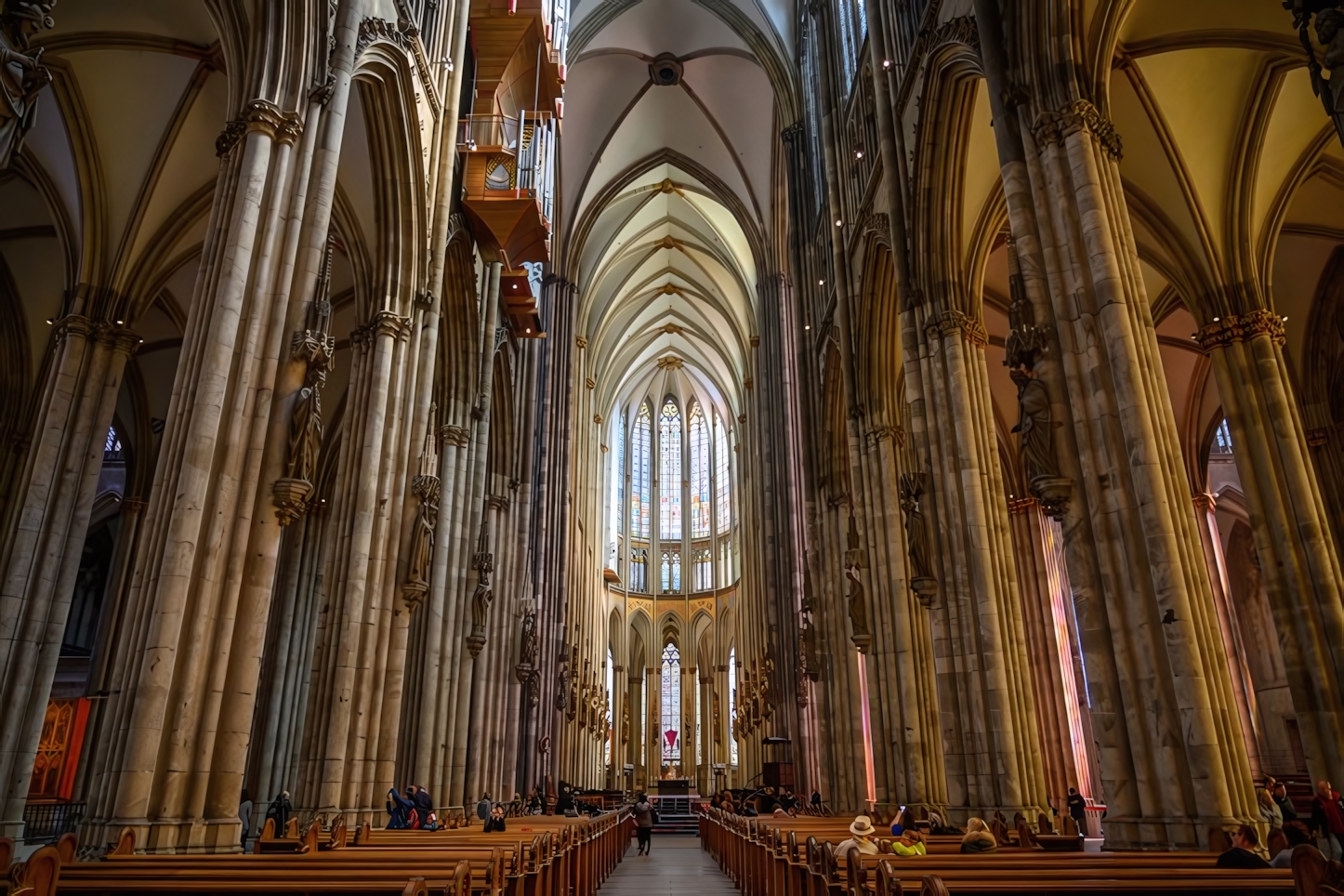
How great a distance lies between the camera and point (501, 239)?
15172 mm

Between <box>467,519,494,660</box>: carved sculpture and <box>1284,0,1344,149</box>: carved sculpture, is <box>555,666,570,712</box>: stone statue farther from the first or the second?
<box>1284,0,1344,149</box>: carved sculpture

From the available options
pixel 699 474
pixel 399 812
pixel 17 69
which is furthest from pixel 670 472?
pixel 17 69

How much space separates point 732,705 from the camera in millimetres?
43094

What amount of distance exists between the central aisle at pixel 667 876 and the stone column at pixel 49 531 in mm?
Answer: 8085

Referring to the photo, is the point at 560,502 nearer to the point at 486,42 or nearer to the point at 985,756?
the point at 486,42

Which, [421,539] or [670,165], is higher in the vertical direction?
[670,165]

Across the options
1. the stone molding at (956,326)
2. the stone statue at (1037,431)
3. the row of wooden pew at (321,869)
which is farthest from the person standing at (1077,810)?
the row of wooden pew at (321,869)

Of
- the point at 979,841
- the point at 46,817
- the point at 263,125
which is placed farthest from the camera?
the point at 46,817

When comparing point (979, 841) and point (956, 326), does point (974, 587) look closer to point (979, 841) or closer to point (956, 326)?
point (956, 326)

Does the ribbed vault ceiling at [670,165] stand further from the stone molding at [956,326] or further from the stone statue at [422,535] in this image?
the stone statue at [422,535]

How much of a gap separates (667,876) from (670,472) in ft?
120

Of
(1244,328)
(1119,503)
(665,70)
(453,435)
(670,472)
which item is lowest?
(1119,503)

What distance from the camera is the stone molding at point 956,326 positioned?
11930mm

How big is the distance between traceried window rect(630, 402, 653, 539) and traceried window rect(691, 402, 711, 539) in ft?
8.18
